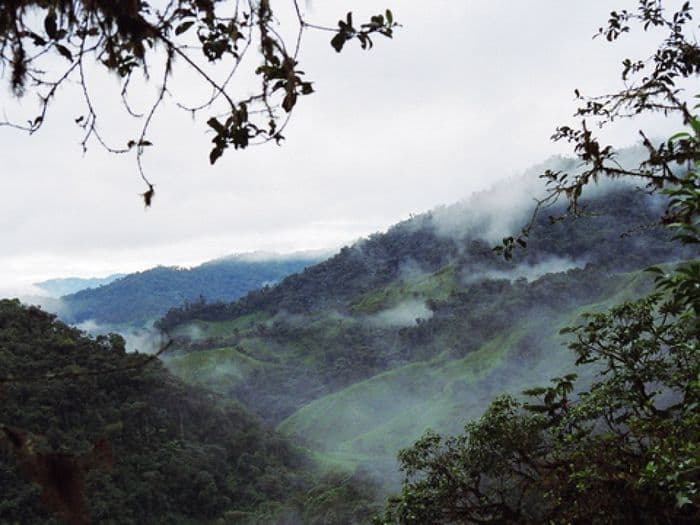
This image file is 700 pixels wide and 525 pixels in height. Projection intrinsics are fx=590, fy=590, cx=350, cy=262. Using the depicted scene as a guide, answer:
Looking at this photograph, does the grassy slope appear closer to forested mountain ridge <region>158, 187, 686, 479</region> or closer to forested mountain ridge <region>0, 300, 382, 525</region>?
forested mountain ridge <region>158, 187, 686, 479</region>

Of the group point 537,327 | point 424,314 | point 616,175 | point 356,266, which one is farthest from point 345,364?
point 616,175

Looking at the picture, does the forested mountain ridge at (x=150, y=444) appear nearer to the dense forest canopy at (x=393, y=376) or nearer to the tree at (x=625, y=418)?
the dense forest canopy at (x=393, y=376)

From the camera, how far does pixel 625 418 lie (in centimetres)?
725

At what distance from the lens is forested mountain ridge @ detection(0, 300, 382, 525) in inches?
1313

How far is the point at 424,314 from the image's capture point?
343 feet

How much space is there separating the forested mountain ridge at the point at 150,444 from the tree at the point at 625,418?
2188cm

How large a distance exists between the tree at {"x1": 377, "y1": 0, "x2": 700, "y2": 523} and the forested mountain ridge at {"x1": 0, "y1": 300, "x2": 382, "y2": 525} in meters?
21.9

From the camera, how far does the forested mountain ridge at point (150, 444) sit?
3334 centimetres

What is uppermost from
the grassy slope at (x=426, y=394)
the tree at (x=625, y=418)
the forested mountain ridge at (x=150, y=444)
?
the tree at (x=625, y=418)

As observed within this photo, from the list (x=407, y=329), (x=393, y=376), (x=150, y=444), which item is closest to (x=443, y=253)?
(x=407, y=329)

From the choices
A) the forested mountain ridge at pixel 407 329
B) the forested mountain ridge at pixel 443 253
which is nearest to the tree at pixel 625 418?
the forested mountain ridge at pixel 407 329

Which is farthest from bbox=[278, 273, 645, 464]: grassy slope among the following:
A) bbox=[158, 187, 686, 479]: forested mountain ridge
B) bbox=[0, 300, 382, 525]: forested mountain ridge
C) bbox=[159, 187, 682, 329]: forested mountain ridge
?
bbox=[159, 187, 682, 329]: forested mountain ridge

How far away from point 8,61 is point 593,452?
647 centimetres

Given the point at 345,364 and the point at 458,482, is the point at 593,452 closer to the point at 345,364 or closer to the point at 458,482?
the point at 458,482
